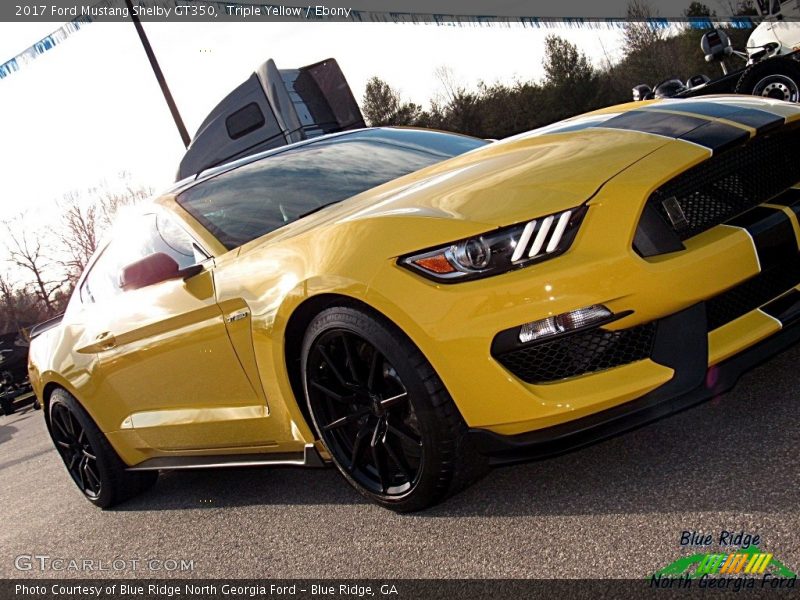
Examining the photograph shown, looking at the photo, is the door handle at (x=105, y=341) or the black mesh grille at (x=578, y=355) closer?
the black mesh grille at (x=578, y=355)

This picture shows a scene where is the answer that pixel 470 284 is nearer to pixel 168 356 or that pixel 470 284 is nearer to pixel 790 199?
pixel 790 199

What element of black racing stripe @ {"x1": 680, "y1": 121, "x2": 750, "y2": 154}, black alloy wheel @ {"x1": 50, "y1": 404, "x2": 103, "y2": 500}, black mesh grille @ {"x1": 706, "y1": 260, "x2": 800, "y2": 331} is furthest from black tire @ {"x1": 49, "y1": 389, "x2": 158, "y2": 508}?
black racing stripe @ {"x1": 680, "y1": 121, "x2": 750, "y2": 154}

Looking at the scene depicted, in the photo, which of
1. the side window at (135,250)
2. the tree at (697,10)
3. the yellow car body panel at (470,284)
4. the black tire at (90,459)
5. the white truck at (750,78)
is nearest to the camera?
the yellow car body panel at (470,284)

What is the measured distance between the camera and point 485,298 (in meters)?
2.56

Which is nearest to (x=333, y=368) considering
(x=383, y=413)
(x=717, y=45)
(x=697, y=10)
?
(x=383, y=413)

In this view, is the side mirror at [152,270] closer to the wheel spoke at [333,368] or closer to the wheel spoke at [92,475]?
the wheel spoke at [333,368]

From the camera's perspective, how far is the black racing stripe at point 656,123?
2.94 meters

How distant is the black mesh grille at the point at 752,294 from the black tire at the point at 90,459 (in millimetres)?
3109

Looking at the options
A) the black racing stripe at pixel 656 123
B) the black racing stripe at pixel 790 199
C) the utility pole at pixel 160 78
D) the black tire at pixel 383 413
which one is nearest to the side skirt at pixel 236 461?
the black tire at pixel 383 413

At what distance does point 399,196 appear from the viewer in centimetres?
309

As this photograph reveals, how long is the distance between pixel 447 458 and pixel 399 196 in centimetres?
93

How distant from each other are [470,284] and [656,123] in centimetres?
100

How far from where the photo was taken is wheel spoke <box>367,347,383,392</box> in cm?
291

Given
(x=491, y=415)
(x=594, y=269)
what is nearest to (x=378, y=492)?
(x=491, y=415)
